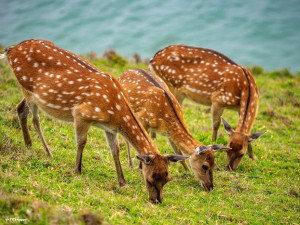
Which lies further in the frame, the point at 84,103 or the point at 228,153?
the point at 228,153

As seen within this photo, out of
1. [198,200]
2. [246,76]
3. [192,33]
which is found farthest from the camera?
[192,33]

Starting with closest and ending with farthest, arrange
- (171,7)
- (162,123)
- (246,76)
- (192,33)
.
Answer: (162,123) < (246,76) < (192,33) < (171,7)

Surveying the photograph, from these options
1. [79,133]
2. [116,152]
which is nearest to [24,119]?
[79,133]

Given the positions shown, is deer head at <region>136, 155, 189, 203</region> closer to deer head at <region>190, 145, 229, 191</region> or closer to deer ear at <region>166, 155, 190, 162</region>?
deer ear at <region>166, 155, 190, 162</region>

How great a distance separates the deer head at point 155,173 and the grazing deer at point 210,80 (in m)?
3.06

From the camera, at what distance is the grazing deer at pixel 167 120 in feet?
25.2

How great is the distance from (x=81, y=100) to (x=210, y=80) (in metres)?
4.20

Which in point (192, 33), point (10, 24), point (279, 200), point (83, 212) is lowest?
point (192, 33)

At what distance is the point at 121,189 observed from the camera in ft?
22.7

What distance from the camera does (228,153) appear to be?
28.9 ft

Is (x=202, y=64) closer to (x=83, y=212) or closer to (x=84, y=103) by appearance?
(x=84, y=103)

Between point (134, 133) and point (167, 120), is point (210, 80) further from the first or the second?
point (134, 133)

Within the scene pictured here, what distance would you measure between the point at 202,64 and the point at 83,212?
6.21 meters

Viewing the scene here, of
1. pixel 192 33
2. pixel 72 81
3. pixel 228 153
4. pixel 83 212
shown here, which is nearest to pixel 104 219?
pixel 83 212
